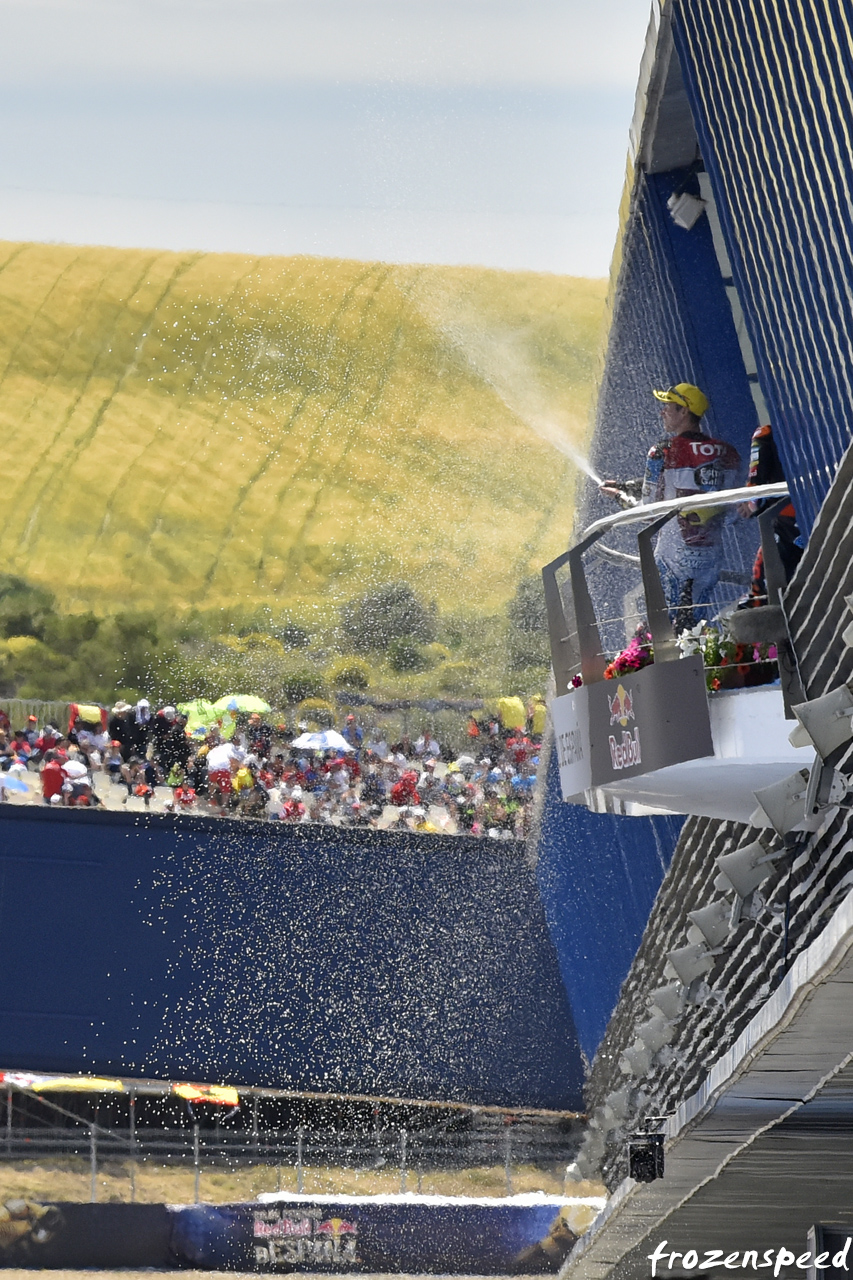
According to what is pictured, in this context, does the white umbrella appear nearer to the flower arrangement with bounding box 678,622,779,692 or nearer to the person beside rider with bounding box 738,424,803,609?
the person beside rider with bounding box 738,424,803,609

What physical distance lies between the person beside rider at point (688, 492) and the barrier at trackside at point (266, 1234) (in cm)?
887

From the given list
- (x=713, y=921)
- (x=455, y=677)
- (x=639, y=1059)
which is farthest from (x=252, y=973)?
(x=455, y=677)

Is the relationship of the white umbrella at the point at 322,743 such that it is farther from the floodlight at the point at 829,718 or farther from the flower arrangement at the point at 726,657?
the floodlight at the point at 829,718

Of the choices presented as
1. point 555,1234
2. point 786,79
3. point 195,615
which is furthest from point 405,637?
point 786,79

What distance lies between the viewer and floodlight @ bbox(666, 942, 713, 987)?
819 centimetres

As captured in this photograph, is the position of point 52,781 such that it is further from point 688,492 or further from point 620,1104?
point 688,492

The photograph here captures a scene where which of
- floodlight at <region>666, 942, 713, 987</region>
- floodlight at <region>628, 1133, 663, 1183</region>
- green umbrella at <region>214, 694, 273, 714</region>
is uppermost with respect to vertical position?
green umbrella at <region>214, 694, 273, 714</region>

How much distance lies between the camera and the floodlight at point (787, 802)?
6.05 m

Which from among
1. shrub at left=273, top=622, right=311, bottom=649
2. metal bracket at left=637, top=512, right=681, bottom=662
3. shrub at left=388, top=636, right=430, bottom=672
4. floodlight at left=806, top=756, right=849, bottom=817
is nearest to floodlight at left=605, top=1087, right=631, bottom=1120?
metal bracket at left=637, top=512, right=681, bottom=662

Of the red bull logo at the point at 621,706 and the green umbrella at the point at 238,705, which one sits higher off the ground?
the green umbrella at the point at 238,705

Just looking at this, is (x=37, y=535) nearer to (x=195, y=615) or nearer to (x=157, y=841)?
(x=195, y=615)

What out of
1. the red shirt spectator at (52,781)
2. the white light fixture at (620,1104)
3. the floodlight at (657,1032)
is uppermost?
the red shirt spectator at (52,781)

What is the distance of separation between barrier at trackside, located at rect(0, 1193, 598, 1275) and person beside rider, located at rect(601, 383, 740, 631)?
349 inches

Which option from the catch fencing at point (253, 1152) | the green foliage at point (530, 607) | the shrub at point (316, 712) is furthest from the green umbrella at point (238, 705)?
the catch fencing at point (253, 1152)
